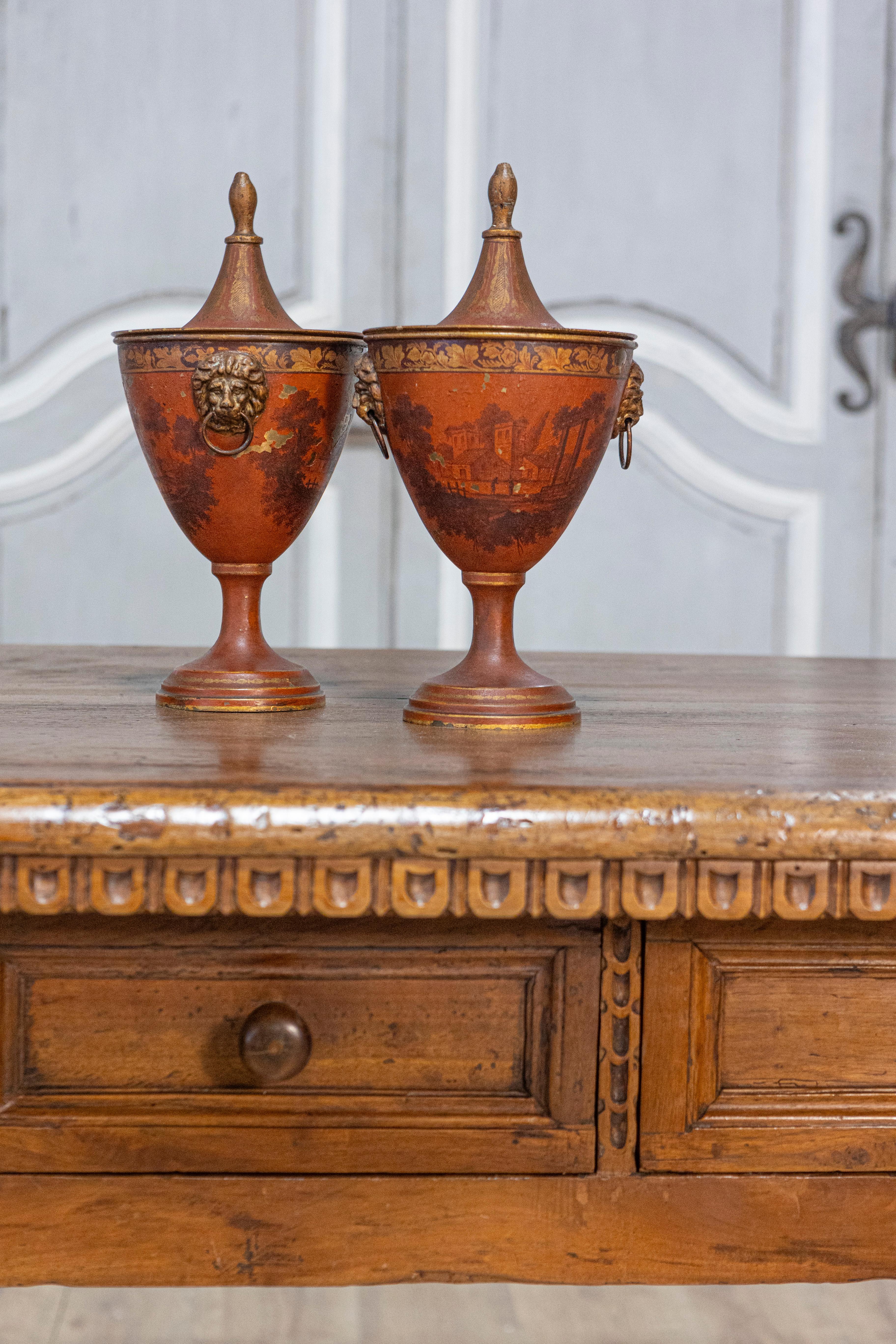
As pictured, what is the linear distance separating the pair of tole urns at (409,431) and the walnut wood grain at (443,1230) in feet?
0.80

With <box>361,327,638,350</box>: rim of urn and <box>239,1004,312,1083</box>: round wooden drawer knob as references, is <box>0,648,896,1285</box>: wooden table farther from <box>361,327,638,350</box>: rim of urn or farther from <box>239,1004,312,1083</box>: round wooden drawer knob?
<box>361,327,638,350</box>: rim of urn

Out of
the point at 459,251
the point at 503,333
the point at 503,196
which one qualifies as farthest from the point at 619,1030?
the point at 459,251

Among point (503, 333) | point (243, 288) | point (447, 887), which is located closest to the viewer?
point (447, 887)

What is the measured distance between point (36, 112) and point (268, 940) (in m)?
2.02

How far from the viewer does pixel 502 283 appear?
73 centimetres

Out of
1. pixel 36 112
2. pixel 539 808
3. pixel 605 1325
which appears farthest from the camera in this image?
pixel 36 112

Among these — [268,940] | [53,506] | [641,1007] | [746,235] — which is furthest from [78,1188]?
[746,235]

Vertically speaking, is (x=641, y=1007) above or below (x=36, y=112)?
below

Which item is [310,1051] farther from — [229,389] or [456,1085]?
[229,389]

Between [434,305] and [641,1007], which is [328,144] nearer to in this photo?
[434,305]

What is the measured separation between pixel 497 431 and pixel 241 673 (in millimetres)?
211

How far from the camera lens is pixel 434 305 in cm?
229

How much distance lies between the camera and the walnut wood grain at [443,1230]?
1.89 feet

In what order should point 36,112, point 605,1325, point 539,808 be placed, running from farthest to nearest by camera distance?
point 36,112 < point 605,1325 < point 539,808
